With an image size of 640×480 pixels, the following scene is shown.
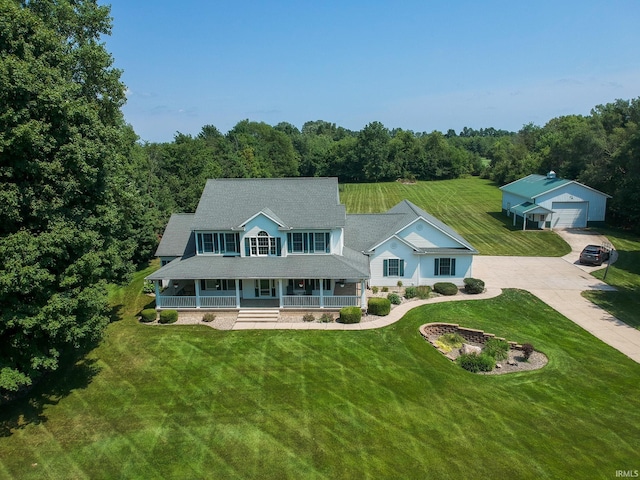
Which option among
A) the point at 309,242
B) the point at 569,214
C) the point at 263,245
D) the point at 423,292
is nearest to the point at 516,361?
the point at 423,292

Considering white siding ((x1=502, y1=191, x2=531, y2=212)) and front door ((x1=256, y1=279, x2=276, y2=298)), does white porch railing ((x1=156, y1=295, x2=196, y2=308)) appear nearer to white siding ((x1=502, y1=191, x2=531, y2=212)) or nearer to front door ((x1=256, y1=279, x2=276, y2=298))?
front door ((x1=256, y1=279, x2=276, y2=298))

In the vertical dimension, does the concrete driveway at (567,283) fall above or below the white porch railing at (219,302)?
below

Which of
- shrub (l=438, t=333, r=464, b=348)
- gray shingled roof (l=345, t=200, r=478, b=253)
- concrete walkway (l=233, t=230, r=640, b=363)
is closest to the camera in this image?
shrub (l=438, t=333, r=464, b=348)

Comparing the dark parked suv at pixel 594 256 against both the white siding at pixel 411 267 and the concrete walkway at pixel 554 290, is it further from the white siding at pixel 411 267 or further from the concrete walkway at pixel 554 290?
the white siding at pixel 411 267

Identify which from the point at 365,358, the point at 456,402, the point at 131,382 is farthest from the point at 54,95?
the point at 456,402

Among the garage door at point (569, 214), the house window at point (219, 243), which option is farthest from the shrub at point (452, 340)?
the garage door at point (569, 214)

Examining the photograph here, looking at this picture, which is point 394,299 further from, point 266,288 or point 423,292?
point 266,288

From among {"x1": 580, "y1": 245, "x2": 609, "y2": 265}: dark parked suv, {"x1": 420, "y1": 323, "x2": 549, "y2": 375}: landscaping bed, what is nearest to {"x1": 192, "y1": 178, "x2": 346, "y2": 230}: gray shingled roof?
{"x1": 420, "y1": 323, "x2": 549, "y2": 375}: landscaping bed
